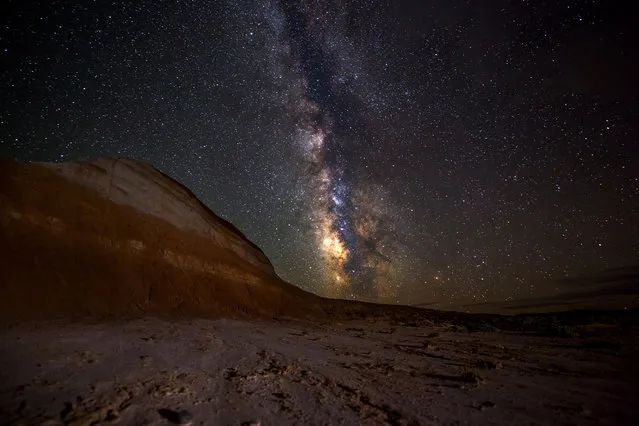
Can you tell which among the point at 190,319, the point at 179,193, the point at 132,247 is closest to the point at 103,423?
the point at 190,319

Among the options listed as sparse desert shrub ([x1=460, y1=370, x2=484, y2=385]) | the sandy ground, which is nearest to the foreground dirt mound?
the sandy ground

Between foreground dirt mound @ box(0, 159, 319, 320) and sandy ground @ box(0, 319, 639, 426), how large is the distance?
288 cm

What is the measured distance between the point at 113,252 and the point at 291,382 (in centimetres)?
1191

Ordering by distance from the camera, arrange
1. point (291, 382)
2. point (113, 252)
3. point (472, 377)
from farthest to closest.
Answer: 1. point (113, 252)
2. point (472, 377)
3. point (291, 382)

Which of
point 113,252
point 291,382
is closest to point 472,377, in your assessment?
point 291,382

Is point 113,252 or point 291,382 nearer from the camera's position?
point 291,382

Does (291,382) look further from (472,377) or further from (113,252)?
(113,252)

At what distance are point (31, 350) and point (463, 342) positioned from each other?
422 inches

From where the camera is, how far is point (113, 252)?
1295cm

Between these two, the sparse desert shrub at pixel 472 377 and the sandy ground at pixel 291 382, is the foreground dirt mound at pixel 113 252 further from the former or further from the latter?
the sparse desert shrub at pixel 472 377

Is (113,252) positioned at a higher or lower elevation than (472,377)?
higher

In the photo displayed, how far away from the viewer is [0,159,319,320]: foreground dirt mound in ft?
33.0

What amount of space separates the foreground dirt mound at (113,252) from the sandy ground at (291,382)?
288 cm

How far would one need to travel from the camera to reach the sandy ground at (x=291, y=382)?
356 centimetres
